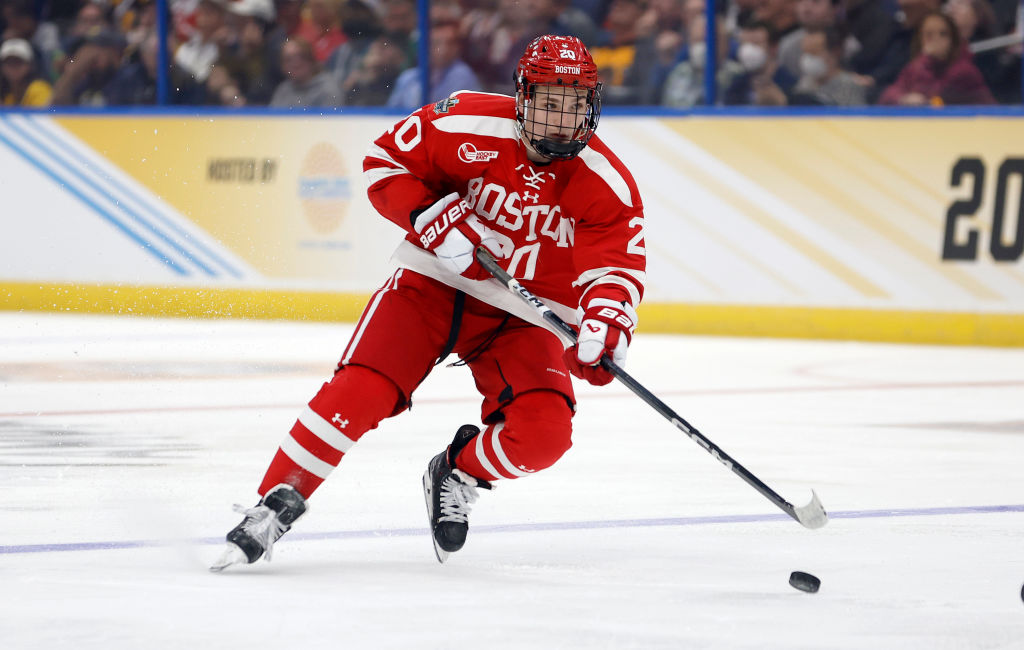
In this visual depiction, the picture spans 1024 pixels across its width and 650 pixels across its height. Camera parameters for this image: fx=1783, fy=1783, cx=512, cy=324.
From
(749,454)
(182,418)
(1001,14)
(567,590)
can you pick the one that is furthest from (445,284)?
(1001,14)

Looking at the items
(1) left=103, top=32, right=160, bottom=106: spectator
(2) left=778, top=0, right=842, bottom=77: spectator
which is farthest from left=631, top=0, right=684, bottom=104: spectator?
(1) left=103, top=32, right=160, bottom=106: spectator

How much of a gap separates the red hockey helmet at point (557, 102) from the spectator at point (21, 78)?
6965mm

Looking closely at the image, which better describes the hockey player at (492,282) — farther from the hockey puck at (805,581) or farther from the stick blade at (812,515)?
the hockey puck at (805,581)

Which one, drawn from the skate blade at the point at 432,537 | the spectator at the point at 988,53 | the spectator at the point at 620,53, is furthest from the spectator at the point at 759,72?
the skate blade at the point at 432,537

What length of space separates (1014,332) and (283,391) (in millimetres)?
3350

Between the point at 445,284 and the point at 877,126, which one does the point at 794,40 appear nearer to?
the point at 877,126

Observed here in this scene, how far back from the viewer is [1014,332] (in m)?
7.82

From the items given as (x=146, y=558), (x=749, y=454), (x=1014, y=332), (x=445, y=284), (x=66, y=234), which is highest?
(x=445, y=284)

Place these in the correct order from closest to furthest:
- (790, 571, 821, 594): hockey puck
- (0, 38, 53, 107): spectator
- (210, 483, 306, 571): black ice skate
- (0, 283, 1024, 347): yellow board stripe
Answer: (790, 571, 821, 594): hockey puck
(210, 483, 306, 571): black ice skate
(0, 283, 1024, 347): yellow board stripe
(0, 38, 53, 107): spectator

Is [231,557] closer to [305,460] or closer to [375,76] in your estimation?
[305,460]

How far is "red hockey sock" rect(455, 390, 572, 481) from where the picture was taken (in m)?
3.54

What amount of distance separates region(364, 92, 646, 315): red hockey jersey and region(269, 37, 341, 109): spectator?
568cm

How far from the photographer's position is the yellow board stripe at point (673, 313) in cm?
794

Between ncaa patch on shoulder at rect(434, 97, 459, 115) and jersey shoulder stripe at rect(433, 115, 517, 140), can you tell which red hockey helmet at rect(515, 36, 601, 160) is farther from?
ncaa patch on shoulder at rect(434, 97, 459, 115)
